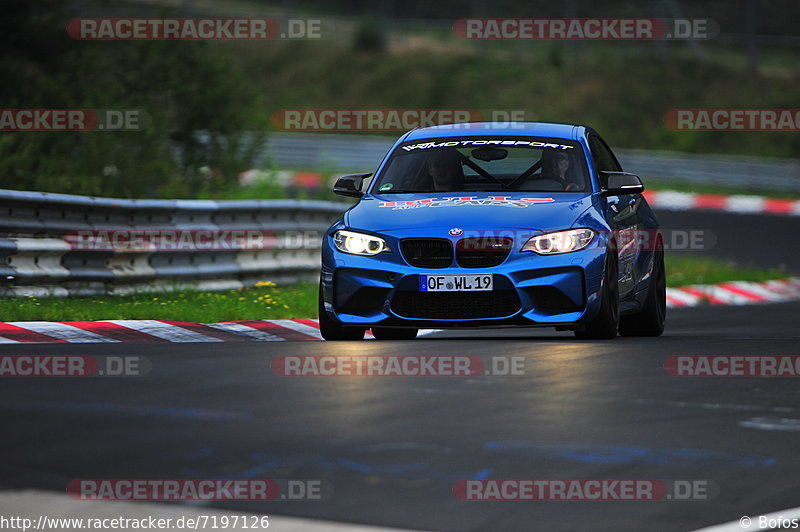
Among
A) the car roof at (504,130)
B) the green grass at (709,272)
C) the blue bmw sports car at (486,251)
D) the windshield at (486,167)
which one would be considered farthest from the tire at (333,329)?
the green grass at (709,272)

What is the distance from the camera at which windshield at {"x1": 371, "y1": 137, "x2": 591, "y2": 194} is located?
11.2 meters

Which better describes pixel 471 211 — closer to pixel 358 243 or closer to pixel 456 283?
pixel 456 283

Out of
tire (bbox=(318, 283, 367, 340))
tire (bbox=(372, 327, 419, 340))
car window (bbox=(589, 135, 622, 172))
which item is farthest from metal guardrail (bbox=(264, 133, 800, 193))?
tire (bbox=(318, 283, 367, 340))

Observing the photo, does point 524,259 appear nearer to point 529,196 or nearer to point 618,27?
point 529,196

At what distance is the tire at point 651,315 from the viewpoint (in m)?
11.9

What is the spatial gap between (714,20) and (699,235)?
27.9m

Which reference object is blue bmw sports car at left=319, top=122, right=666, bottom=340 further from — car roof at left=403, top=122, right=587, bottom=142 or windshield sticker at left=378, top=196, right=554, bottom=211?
car roof at left=403, top=122, right=587, bottom=142

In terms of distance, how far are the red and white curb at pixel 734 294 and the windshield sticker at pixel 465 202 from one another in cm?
754

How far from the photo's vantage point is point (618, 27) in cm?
5372

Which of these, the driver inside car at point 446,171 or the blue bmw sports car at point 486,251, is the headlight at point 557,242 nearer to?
the blue bmw sports car at point 486,251

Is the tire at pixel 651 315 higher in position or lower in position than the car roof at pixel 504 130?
lower

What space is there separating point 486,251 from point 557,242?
0.48m

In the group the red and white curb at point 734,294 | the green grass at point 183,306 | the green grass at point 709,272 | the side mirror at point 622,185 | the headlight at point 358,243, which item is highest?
the side mirror at point 622,185

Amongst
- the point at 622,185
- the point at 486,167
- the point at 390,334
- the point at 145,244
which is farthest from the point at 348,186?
the point at 145,244
